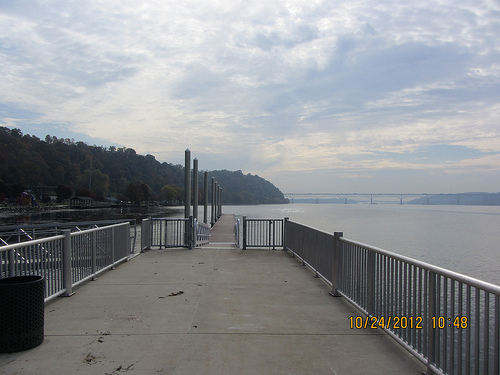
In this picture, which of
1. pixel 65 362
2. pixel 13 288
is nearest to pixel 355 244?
pixel 65 362

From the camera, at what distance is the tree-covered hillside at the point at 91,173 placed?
131 m

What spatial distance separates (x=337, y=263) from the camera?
22.4 feet

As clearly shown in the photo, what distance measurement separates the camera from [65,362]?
411cm

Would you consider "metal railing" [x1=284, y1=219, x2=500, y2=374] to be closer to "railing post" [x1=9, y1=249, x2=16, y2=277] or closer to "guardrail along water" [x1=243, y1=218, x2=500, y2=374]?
"guardrail along water" [x1=243, y1=218, x2=500, y2=374]

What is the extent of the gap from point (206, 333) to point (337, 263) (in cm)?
287

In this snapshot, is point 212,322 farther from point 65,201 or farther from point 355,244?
point 65,201

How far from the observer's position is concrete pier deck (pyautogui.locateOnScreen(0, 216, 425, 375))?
159 inches

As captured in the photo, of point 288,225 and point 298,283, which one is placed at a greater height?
point 288,225

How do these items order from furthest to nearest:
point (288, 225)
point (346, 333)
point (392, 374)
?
point (288, 225) → point (346, 333) → point (392, 374)

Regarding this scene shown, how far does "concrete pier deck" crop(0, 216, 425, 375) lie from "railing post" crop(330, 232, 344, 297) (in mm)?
201

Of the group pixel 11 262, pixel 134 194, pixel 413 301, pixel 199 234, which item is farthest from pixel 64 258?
pixel 134 194

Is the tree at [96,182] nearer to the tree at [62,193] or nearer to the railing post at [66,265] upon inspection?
the tree at [62,193]

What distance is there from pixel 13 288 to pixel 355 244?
4.64 m
